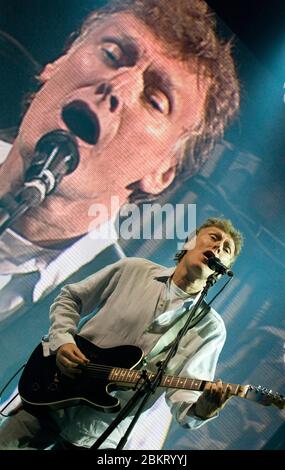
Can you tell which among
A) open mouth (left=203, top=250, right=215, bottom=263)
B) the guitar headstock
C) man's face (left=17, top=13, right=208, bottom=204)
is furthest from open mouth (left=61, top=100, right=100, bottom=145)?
the guitar headstock

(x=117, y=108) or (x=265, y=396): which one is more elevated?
(x=117, y=108)

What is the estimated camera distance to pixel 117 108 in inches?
125

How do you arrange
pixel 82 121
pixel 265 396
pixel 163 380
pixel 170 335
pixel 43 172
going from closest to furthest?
1. pixel 265 396
2. pixel 163 380
3. pixel 170 335
4. pixel 43 172
5. pixel 82 121

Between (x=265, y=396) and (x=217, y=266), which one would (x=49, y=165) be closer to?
(x=217, y=266)

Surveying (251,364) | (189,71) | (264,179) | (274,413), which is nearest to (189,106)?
(189,71)

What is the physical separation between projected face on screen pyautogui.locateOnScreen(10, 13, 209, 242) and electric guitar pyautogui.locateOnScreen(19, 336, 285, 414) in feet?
3.11

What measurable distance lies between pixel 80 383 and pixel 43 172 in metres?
1.25

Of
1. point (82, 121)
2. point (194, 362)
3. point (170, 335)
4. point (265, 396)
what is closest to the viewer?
point (265, 396)

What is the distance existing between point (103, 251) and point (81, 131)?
2.22ft

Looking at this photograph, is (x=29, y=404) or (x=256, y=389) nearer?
(x=256, y=389)

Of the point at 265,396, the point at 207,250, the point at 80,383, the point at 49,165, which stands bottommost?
the point at 80,383

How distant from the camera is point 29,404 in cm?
221

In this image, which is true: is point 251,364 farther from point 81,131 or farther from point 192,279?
point 81,131

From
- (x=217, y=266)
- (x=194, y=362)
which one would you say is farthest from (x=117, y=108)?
(x=194, y=362)
